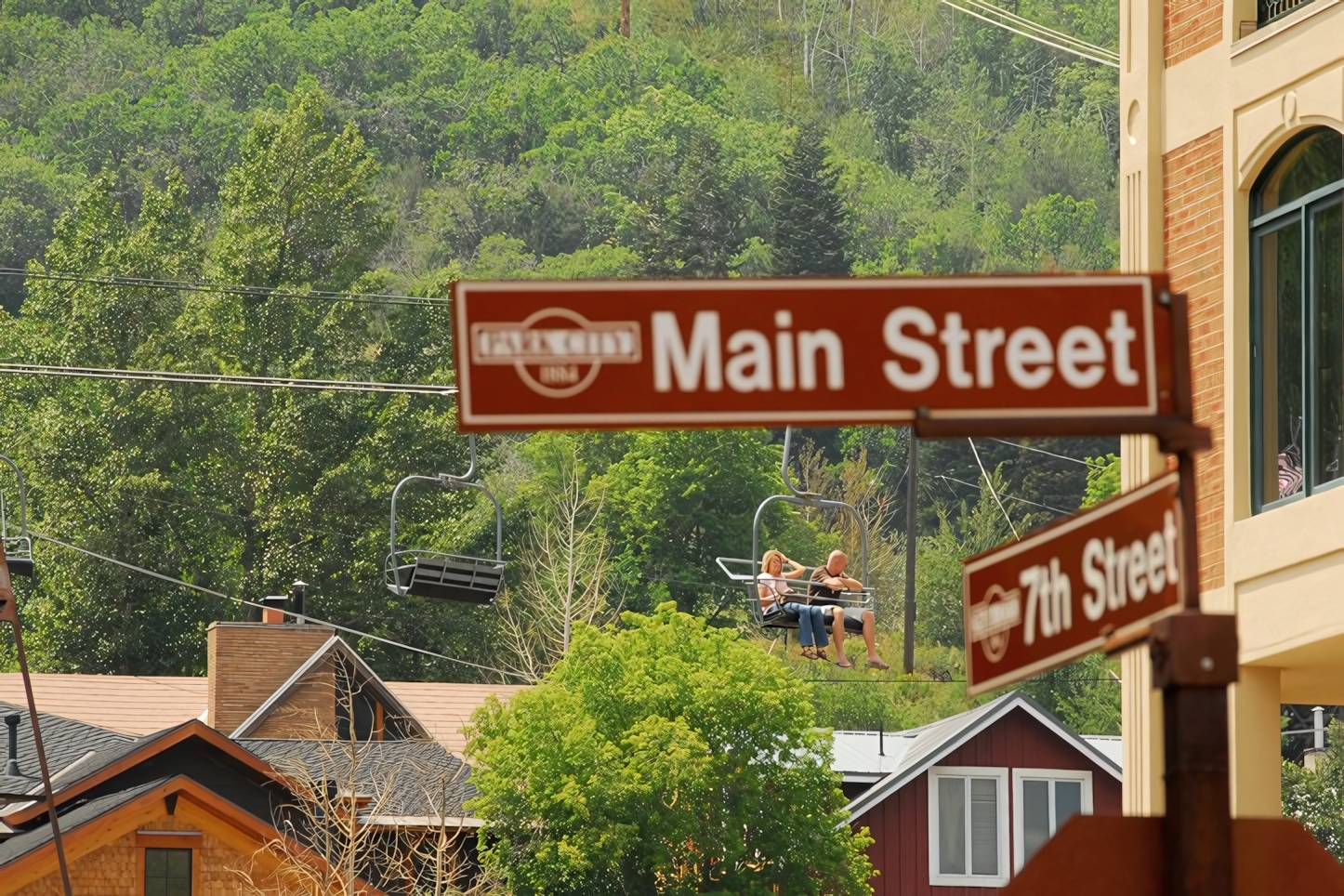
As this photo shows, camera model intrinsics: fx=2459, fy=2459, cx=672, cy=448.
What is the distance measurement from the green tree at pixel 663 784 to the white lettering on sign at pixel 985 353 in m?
32.5

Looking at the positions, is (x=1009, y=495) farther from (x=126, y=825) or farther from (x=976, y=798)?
(x=126, y=825)

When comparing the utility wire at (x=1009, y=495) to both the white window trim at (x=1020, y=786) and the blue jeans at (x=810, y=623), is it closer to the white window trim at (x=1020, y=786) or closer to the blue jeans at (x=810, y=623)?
the white window trim at (x=1020, y=786)

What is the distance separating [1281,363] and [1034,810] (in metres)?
28.9

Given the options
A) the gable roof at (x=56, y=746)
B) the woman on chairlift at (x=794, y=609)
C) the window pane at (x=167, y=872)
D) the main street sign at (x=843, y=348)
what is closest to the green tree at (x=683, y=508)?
the gable roof at (x=56, y=746)

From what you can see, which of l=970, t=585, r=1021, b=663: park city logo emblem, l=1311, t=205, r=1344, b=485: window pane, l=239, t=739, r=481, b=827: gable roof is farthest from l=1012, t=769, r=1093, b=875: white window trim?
l=970, t=585, r=1021, b=663: park city logo emblem

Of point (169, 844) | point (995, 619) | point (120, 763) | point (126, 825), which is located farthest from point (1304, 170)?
point (120, 763)

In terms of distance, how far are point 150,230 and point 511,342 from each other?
298 ft

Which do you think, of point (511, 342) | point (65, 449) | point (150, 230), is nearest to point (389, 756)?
point (511, 342)

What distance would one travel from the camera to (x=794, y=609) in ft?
107

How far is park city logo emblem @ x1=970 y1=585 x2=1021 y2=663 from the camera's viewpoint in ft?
16.9

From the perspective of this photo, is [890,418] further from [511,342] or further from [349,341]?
[349,341]

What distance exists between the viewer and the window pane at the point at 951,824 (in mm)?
41500

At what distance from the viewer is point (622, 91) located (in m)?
166

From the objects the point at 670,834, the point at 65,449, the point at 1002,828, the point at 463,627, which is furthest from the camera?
the point at 65,449
